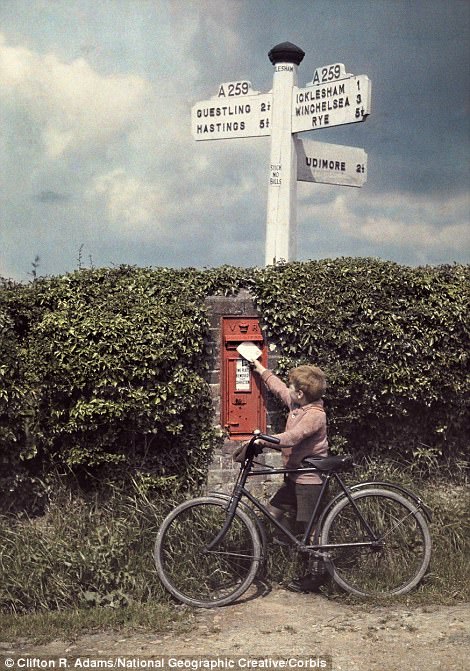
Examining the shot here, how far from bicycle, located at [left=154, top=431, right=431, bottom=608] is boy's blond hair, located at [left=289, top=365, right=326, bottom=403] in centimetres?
43

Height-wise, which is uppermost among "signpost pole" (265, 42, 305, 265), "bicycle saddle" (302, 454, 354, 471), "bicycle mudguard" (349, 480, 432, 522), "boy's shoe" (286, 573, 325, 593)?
"signpost pole" (265, 42, 305, 265)

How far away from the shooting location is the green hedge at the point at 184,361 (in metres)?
6.16

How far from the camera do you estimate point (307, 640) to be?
4.95 metres

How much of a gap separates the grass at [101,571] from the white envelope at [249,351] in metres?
1.28

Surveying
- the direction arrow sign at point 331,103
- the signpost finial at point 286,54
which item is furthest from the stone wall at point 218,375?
the signpost finial at point 286,54

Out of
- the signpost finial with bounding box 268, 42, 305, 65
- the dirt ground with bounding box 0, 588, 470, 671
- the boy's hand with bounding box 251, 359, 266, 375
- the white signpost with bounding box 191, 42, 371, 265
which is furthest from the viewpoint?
the signpost finial with bounding box 268, 42, 305, 65

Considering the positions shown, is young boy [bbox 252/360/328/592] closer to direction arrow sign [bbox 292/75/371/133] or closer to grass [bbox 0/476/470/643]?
grass [bbox 0/476/470/643]

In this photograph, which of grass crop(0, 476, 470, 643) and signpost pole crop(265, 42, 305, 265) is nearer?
grass crop(0, 476, 470, 643)

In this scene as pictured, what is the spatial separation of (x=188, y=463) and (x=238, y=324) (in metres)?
1.16

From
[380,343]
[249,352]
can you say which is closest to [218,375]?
[249,352]

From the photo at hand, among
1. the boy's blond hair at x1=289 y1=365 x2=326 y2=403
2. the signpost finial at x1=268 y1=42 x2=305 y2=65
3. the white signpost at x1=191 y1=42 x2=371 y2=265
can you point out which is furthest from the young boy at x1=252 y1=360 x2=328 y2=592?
the signpost finial at x1=268 y1=42 x2=305 y2=65

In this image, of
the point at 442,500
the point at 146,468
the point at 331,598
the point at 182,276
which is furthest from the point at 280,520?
the point at 182,276

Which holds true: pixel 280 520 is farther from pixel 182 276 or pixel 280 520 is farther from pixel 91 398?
pixel 182 276

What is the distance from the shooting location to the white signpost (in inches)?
337
